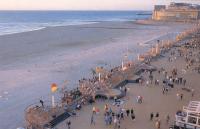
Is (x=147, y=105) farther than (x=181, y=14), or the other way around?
(x=181, y=14)

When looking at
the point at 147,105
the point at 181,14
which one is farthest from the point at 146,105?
the point at 181,14

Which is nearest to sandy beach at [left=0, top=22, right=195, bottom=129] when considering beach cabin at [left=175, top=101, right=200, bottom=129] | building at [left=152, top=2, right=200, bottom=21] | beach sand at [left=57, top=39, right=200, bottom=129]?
beach sand at [left=57, top=39, right=200, bottom=129]

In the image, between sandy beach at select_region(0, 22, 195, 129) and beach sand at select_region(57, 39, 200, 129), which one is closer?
beach sand at select_region(57, 39, 200, 129)

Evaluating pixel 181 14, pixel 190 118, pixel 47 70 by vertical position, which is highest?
pixel 181 14

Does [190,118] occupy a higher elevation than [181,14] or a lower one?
lower

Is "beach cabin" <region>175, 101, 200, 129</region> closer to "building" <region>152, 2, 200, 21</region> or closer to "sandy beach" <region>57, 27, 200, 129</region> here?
"sandy beach" <region>57, 27, 200, 129</region>

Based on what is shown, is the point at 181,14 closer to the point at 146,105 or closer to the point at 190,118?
the point at 146,105

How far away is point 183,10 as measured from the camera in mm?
134750

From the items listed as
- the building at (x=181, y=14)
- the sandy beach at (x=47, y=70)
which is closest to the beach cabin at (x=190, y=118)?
the sandy beach at (x=47, y=70)

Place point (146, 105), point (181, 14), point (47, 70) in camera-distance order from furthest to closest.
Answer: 1. point (181, 14)
2. point (47, 70)
3. point (146, 105)

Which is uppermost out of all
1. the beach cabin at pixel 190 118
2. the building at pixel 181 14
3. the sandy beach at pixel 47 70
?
the building at pixel 181 14

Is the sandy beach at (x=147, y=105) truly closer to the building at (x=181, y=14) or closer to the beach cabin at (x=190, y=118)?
the beach cabin at (x=190, y=118)

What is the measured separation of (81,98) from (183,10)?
387 feet

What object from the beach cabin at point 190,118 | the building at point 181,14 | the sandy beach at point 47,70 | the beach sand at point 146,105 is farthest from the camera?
the building at point 181,14
